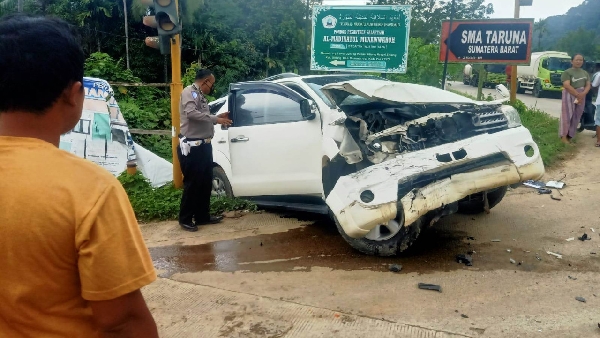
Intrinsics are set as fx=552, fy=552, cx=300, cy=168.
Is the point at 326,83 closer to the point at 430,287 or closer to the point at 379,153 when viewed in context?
the point at 379,153

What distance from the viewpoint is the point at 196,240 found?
596cm

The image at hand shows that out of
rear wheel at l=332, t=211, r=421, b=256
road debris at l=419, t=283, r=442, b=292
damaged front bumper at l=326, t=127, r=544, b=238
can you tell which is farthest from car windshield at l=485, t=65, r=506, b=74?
road debris at l=419, t=283, r=442, b=292

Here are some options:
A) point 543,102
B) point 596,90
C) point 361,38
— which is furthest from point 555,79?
point 361,38

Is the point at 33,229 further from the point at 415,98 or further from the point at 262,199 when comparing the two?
the point at 262,199

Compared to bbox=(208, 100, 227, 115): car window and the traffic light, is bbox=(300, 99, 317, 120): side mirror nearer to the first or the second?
bbox=(208, 100, 227, 115): car window

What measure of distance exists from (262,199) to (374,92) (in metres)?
2.25

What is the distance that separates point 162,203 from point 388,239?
335 centimetres

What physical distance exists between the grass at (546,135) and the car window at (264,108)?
453 centimetres

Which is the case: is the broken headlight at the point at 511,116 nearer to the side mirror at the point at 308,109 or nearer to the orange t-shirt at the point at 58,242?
the side mirror at the point at 308,109

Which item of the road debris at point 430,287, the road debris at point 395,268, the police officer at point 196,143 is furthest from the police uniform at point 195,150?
the road debris at point 430,287

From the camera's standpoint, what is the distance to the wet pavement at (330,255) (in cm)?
487

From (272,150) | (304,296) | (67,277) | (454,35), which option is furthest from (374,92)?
(454,35)

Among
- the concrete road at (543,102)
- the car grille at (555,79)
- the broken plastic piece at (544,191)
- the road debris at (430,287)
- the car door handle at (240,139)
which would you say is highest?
the car grille at (555,79)

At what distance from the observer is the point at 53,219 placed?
1.28 meters
